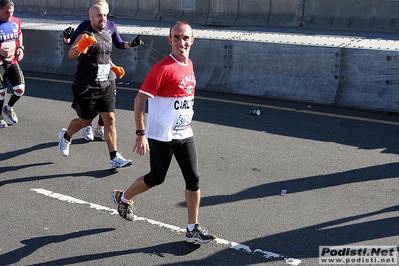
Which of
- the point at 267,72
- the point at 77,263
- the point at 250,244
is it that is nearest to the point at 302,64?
the point at 267,72

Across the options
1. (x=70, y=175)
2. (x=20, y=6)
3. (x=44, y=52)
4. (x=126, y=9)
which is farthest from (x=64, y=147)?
(x=20, y=6)

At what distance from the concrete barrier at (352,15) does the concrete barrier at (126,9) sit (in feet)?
20.9

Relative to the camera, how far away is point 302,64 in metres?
11.2

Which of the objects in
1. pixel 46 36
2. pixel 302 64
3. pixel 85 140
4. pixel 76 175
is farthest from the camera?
pixel 46 36

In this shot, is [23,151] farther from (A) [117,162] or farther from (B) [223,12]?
(B) [223,12]

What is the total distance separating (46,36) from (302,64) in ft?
21.4

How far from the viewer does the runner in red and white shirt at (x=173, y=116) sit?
5574mm

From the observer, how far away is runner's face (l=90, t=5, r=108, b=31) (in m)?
7.53

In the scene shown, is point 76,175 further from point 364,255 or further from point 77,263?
point 364,255

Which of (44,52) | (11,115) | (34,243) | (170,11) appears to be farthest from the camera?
(170,11)

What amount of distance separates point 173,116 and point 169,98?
16cm

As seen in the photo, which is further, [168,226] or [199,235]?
[168,226]

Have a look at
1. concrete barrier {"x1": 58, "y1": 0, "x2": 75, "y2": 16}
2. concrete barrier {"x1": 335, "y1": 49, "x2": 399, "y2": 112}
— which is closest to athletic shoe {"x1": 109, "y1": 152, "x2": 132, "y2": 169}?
concrete barrier {"x1": 335, "y1": 49, "x2": 399, "y2": 112}

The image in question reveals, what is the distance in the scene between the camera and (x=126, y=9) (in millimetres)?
21562
